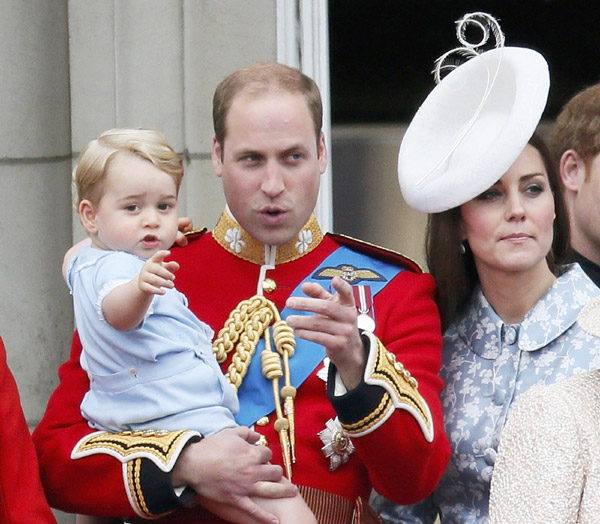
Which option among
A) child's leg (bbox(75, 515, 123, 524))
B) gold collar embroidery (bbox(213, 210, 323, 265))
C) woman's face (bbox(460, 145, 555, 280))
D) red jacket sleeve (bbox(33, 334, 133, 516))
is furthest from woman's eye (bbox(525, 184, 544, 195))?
child's leg (bbox(75, 515, 123, 524))

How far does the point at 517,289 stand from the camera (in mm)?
3594

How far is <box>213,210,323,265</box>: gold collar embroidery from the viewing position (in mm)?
3695

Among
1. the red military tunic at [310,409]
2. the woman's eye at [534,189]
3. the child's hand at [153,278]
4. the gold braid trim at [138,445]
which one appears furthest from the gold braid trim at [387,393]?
the woman's eye at [534,189]

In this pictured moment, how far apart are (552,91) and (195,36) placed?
58.2 inches

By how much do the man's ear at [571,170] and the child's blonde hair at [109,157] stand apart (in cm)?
115

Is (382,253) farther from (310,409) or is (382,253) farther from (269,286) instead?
(310,409)

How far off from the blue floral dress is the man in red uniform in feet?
0.48

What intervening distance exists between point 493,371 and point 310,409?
46cm

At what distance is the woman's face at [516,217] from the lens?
3502 millimetres

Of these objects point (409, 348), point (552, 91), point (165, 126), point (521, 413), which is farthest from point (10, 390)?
point (552, 91)

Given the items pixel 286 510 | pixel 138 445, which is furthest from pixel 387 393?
pixel 138 445

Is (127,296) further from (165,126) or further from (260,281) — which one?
(165,126)

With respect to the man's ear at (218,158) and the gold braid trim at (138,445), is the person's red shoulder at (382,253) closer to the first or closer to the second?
the man's ear at (218,158)

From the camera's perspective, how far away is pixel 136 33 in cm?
495
